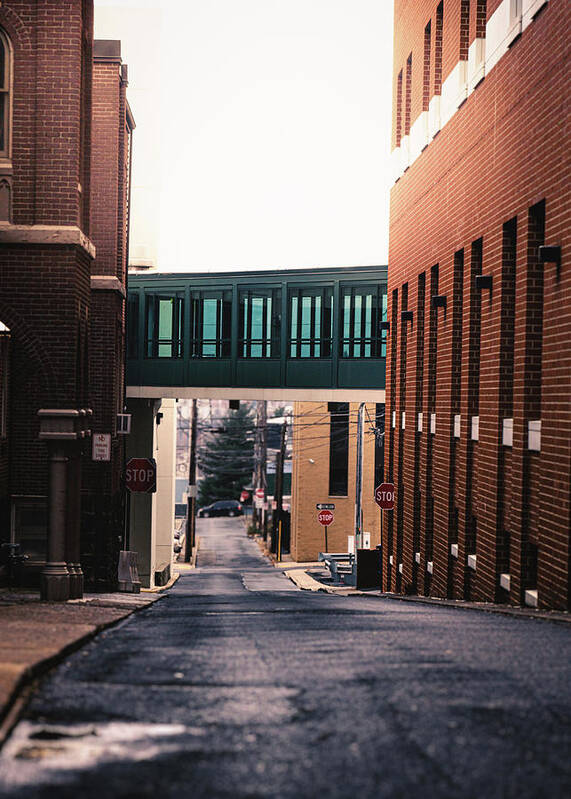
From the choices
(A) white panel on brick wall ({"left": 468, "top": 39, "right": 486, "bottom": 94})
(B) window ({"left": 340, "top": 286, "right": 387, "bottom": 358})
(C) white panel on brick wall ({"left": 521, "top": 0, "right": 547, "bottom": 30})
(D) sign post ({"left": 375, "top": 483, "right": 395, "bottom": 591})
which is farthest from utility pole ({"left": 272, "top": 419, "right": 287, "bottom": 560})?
(C) white panel on brick wall ({"left": 521, "top": 0, "right": 547, "bottom": 30})

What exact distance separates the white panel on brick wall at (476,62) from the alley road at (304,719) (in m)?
9.37

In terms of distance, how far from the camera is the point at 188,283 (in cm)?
3294

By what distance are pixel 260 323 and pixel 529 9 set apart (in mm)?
19713

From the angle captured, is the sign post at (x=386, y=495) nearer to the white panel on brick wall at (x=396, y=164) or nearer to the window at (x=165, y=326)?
the white panel on brick wall at (x=396, y=164)

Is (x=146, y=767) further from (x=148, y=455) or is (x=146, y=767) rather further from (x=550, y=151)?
(x=148, y=455)

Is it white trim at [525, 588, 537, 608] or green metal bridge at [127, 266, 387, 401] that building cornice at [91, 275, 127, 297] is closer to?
green metal bridge at [127, 266, 387, 401]

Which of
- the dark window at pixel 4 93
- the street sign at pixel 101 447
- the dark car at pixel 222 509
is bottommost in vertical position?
the dark car at pixel 222 509

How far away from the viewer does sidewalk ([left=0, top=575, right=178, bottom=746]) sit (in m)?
6.27

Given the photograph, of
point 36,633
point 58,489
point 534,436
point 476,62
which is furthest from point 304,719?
point 476,62

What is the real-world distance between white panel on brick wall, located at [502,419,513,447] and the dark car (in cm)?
6923

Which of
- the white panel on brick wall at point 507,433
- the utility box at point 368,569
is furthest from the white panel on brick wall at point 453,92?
the utility box at point 368,569

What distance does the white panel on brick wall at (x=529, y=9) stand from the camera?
491 inches

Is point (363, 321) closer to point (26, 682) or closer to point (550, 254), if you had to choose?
point (550, 254)

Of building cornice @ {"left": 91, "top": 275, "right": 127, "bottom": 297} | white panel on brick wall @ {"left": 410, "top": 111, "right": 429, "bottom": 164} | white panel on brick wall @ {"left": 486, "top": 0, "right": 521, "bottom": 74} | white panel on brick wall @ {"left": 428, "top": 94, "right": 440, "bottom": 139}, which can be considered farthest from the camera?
building cornice @ {"left": 91, "top": 275, "right": 127, "bottom": 297}
